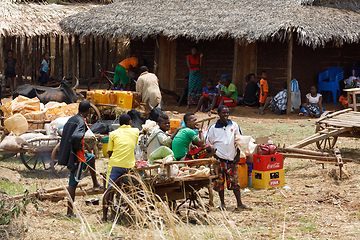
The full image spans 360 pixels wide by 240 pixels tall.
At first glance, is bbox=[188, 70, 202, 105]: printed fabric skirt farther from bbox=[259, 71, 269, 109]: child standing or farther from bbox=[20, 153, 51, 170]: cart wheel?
bbox=[20, 153, 51, 170]: cart wheel

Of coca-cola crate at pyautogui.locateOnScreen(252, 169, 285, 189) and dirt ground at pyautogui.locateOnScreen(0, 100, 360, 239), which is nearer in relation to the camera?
dirt ground at pyautogui.locateOnScreen(0, 100, 360, 239)

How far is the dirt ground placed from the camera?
4891mm

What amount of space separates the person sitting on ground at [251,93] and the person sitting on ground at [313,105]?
1.55 meters

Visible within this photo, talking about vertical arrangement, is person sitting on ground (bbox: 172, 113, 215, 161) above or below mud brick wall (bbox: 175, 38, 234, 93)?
below

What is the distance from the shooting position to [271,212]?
6074 millimetres

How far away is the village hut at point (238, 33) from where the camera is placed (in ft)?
44.6

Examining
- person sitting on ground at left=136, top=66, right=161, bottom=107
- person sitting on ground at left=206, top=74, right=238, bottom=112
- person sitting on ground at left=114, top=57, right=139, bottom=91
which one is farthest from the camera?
person sitting on ground at left=114, top=57, right=139, bottom=91

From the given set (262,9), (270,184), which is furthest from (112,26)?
(270,184)

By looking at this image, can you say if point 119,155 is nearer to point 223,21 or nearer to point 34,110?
point 34,110

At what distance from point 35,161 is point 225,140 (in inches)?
161

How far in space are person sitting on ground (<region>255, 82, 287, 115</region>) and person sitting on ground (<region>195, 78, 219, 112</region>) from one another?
1587mm

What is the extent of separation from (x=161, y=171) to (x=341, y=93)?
11809mm

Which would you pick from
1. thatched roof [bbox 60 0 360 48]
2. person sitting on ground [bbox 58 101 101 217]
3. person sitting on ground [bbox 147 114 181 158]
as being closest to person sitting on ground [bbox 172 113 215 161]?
person sitting on ground [bbox 147 114 181 158]

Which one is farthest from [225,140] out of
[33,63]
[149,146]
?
[33,63]
